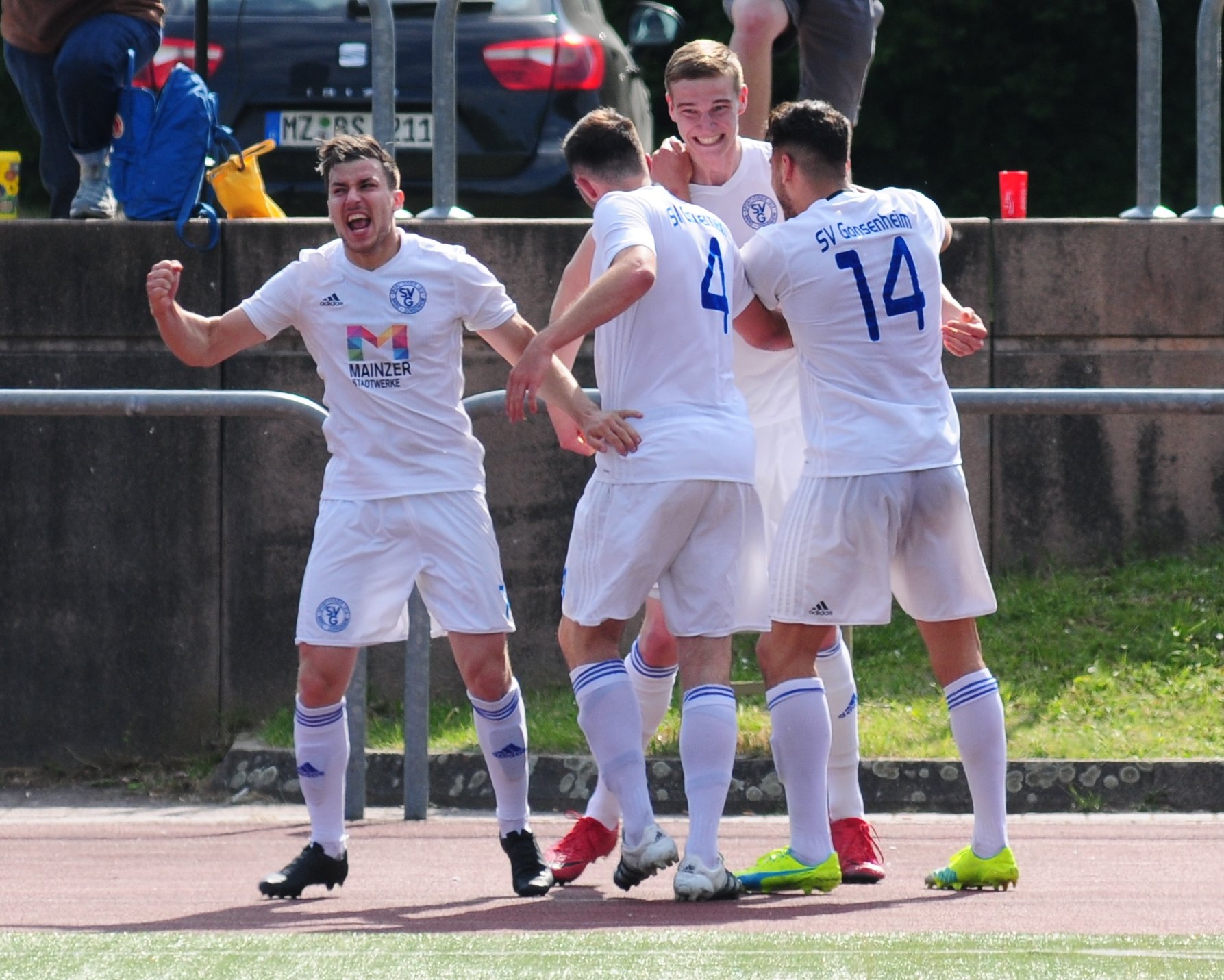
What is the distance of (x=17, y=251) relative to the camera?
26.1ft

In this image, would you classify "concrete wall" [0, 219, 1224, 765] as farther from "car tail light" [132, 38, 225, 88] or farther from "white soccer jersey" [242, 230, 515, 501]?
"white soccer jersey" [242, 230, 515, 501]

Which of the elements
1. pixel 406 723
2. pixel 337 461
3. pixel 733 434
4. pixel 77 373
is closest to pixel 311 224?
pixel 77 373

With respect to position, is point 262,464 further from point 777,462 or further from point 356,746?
point 777,462

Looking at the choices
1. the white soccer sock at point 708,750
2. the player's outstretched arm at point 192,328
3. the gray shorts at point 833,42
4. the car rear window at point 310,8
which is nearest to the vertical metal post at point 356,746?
the player's outstretched arm at point 192,328

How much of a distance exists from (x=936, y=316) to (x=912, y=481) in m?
0.42

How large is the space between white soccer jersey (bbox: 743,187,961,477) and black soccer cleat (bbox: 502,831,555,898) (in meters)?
1.20

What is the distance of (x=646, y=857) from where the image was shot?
5.07 meters

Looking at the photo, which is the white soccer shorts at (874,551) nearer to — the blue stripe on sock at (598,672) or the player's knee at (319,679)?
the blue stripe on sock at (598,672)

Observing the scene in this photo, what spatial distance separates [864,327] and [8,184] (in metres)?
4.49

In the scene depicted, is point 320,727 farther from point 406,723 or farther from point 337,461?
point 406,723

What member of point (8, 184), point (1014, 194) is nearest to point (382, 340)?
point (8, 184)

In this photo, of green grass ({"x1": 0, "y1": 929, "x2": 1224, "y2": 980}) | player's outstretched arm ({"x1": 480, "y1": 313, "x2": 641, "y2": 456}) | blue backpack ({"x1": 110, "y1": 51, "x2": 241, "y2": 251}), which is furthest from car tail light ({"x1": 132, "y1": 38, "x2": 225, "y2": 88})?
green grass ({"x1": 0, "y1": 929, "x2": 1224, "y2": 980})

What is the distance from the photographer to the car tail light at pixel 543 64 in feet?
29.8

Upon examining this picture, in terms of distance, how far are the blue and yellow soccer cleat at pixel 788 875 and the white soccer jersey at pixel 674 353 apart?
0.93 metres
